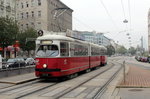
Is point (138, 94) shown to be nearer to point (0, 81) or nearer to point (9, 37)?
point (0, 81)

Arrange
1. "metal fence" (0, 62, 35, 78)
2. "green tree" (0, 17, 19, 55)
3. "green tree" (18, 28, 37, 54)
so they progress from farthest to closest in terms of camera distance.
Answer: "green tree" (18, 28, 37, 54), "green tree" (0, 17, 19, 55), "metal fence" (0, 62, 35, 78)

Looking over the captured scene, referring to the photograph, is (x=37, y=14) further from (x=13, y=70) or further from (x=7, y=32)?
(x=13, y=70)

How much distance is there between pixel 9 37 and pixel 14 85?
25904 mm

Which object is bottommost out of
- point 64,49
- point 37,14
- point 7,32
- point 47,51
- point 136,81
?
point 136,81

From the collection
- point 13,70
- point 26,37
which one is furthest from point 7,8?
point 13,70

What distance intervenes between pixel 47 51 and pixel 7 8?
45.9 meters

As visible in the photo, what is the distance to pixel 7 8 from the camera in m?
60.8

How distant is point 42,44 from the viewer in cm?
1816

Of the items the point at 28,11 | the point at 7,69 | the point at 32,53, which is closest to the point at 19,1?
the point at 28,11

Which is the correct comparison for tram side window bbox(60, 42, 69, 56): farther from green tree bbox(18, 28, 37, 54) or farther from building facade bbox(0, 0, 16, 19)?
building facade bbox(0, 0, 16, 19)

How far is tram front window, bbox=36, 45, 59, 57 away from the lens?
17.7 m

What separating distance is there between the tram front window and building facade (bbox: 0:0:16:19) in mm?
42565

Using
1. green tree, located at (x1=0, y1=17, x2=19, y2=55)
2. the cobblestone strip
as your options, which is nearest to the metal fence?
the cobblestone strip

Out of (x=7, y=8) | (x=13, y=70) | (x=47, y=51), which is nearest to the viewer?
(x=47, y=51)
